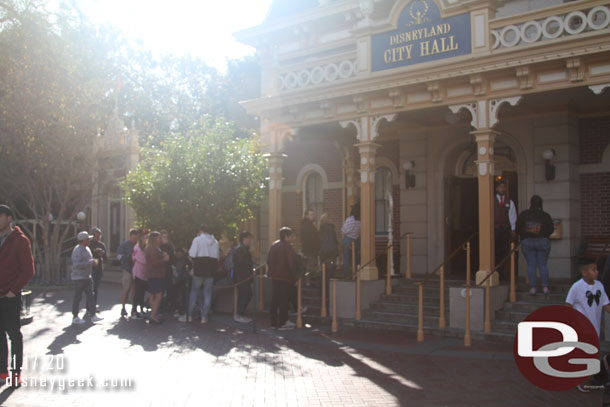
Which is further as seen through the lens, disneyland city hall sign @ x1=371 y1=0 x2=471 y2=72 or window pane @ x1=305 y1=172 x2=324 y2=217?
window pane @ x1=305 y1=172 x2=324 y2=217

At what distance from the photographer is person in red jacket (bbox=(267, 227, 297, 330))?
39.0ft

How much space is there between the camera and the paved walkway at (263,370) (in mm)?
6785

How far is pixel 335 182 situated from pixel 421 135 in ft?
11.6

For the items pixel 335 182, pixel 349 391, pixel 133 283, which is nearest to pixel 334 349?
pixel 349 391

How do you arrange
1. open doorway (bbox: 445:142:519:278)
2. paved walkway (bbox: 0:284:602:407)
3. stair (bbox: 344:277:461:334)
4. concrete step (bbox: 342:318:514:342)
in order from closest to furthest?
1. paved walkway (bbox: 0:284:602:407)
2. concrete step (bbox: 342:318:514:342)
3. stair (bbox: 344:277:461:334)
4. open doorway (bbox: 445:142:519:278)

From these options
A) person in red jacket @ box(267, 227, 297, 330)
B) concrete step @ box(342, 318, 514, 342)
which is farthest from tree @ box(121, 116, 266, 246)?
concrete step @ box(342, 318, 514, 342)

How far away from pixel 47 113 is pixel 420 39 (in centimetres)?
1328

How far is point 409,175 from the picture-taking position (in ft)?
49.5

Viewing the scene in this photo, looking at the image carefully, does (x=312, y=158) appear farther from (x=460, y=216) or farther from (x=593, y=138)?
(x=593, y=138)

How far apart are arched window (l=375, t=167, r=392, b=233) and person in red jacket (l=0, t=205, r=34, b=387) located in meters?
10.6

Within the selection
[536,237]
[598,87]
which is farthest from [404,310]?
[598,87]

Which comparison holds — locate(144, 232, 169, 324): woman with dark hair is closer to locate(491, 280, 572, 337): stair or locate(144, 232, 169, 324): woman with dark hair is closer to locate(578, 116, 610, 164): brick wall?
locate(491, 280, 572, 337): stair

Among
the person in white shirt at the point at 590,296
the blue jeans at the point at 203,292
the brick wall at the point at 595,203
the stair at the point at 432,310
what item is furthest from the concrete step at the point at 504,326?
the blue jeans at the point at 203,292

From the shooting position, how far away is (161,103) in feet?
133
